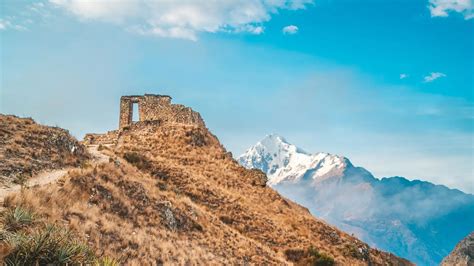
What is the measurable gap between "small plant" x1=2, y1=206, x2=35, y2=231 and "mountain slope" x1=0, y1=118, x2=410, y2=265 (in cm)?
143

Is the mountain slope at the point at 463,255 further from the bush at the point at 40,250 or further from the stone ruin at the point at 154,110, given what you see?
the bush at the point at 40,250

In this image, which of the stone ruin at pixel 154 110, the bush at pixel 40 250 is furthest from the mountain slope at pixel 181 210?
the bush at pixel 40 250

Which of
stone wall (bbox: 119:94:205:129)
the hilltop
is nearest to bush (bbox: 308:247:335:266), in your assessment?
the hilltop

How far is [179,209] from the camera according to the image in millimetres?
22766

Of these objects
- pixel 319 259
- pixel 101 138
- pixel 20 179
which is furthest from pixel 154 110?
pixel 20 179

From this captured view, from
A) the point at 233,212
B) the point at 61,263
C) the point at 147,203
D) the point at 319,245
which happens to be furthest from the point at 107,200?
the point at 319,245

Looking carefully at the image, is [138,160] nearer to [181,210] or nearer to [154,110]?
[181,210]

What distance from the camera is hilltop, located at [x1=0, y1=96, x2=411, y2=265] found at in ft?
49.0

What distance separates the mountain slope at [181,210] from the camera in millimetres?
14992

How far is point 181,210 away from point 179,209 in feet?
0.42

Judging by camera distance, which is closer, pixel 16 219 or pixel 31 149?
pixel 16 219

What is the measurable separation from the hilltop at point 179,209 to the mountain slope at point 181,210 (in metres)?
0.06

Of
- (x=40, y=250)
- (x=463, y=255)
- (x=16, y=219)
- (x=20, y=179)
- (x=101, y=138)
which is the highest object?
(x=101, y=138)

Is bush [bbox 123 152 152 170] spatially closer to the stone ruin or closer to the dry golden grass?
the dry golden grass
